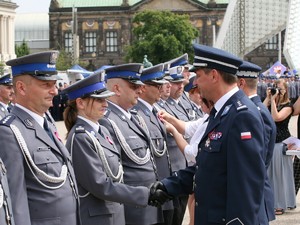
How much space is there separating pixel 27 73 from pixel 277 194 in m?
5.70

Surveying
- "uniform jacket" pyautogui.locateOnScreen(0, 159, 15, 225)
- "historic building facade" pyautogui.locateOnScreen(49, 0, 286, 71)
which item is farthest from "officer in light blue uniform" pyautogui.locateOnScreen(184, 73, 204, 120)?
"historic building facade" pyautogui.locateOnScreen(49, 0, 286, 71)

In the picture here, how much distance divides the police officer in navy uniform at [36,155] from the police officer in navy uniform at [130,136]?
110 centimetres

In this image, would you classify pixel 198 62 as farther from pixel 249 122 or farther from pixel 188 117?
pixel 188 117

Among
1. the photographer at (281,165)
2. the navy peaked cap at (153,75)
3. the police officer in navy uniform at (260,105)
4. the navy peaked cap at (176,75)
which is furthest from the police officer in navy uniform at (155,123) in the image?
the photographer at (281,165)

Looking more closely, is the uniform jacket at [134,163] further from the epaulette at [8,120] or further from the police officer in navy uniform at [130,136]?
the epaulette at [8,120]

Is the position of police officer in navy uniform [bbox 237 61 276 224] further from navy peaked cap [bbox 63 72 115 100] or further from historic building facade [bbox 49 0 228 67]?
historic building facade [bbox 49 0 228 67]

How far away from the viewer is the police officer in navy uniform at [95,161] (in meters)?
4.99

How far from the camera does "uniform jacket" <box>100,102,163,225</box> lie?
5758mm

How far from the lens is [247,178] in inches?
163

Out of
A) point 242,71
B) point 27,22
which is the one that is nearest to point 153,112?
point 242,71

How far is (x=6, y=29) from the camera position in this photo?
285ft

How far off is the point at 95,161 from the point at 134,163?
790 mm

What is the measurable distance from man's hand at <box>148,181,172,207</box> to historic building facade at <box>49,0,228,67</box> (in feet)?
276

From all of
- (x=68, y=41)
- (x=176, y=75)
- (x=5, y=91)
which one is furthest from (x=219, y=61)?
(x=68, y=41)
